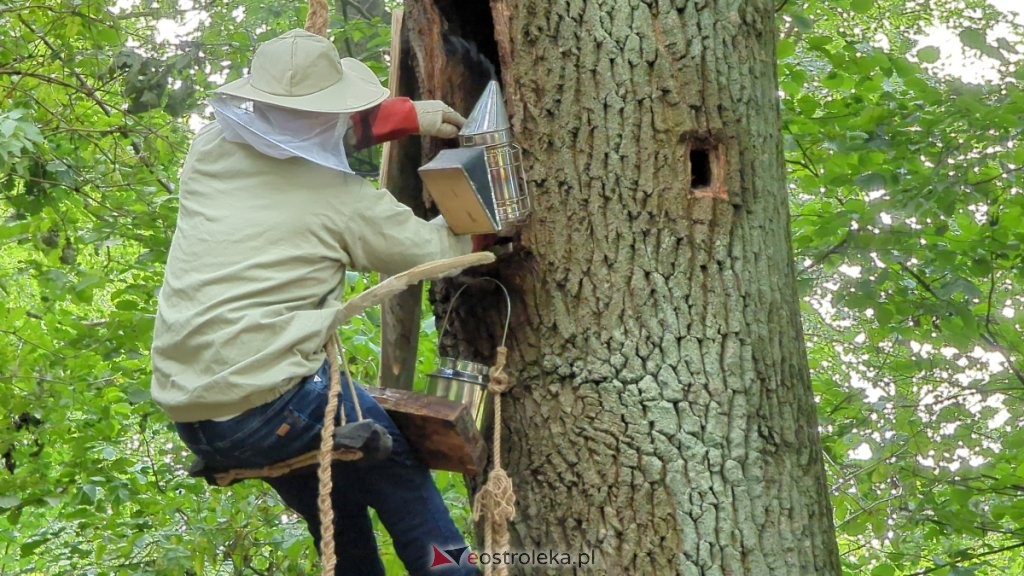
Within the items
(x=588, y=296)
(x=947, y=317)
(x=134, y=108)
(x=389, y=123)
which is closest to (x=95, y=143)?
(x=134, y=108)

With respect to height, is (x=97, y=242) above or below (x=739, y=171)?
above

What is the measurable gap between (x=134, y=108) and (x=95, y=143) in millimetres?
243

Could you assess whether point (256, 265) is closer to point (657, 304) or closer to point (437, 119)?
point (437, 119)

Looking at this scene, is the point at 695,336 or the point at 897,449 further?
the point at 897,449

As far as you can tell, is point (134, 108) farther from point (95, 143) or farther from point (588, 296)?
point (588, 296)

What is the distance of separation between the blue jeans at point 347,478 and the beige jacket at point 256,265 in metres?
0.05

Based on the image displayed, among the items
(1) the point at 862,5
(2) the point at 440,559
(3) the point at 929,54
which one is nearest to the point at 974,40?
(3) the point at 929,54

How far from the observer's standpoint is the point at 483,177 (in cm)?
251

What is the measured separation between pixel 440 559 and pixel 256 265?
0.81 meters

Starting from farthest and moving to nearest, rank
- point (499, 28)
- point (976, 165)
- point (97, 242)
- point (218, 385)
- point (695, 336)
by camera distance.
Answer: point (97, 242)
point (976, 165)
point (499, 28)
point (695, 336)
point (218, 385)

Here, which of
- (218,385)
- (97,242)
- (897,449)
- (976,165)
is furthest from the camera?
(97,242)

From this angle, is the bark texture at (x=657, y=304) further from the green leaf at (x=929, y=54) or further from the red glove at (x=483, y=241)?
the green leaf at (x=929, y=54)

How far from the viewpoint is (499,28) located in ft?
8.86

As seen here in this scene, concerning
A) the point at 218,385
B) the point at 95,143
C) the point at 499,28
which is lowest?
the point at 218,385
